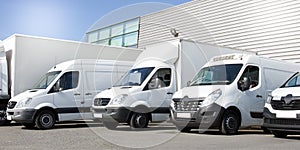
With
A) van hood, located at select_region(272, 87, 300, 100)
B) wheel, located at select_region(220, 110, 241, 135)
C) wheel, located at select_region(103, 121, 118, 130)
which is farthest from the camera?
wheel, located at select_region(103, 121, 118, 130)

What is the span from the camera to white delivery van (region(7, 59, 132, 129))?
12.3 meters

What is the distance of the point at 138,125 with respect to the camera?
11734 millimetres

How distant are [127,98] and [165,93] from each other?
4.37 ft

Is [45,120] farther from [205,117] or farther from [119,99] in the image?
[205,117]

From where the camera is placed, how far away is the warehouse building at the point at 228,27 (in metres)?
17.9

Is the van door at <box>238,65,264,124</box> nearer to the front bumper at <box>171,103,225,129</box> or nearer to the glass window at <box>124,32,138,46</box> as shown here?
the front bumper at <box>171,103,225,129</box>

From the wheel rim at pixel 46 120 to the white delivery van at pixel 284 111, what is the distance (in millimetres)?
6898

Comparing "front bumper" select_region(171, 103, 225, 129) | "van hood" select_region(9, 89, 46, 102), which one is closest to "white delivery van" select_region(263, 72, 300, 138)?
"front bumper" select_region(171, 103, 225, 129)

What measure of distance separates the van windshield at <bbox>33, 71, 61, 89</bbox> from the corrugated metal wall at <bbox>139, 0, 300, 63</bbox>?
10546 mm

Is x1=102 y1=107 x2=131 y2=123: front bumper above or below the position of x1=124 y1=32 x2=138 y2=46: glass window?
below

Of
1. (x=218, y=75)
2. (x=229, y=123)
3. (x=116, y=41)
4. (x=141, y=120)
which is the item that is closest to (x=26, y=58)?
(x=141, y=120)

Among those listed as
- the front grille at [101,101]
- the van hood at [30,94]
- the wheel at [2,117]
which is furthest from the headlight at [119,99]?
the wheel at [2,117]

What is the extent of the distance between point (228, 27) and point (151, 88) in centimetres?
1010

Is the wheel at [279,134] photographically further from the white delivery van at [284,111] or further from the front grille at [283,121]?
the front grille at [283,121]
